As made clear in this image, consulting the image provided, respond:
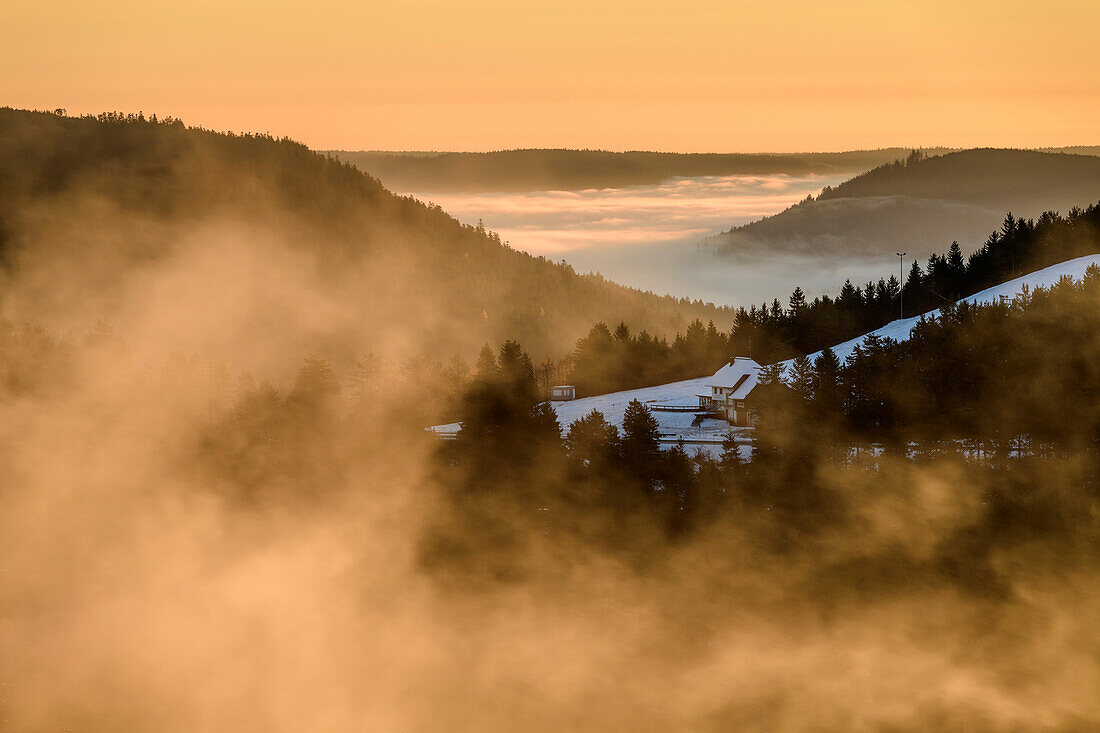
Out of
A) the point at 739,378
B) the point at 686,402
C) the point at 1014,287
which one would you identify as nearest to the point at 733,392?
the point at 739,378

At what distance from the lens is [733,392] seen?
99.8 metres

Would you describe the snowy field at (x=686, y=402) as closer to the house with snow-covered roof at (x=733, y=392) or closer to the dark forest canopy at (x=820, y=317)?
the house with snow-covered roof at (x=733, y=392)

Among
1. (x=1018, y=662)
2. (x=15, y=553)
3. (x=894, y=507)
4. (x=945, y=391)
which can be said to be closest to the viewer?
(x=1018, y=662)

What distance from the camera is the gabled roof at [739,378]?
3885 inches

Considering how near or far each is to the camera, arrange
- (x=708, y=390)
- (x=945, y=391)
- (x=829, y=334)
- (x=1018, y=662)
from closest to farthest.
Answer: (x=1018, y=662), (x=945, y=391), (x=708, y=390), (x=829, y=334)

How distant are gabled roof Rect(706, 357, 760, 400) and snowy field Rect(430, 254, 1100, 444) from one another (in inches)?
107


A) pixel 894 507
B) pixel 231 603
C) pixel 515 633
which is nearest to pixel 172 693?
pixel 231 603

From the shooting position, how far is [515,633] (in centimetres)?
7788

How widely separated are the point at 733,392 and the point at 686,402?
9702 mm

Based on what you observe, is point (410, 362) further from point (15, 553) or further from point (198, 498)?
point (15, 553)

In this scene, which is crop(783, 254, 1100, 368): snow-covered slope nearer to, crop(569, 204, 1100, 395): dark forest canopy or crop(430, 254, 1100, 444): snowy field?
crop(430, 254, 1100, 444): snowy field

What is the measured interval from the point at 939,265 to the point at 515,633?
349 feet

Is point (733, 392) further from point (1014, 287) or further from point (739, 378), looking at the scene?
point (1014, 287)

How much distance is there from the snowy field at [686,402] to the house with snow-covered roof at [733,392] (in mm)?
1219
